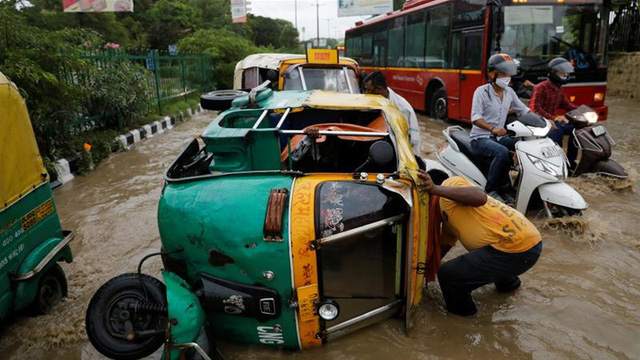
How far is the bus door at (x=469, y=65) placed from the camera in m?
8.66

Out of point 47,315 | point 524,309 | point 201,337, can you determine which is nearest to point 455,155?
point 524,309

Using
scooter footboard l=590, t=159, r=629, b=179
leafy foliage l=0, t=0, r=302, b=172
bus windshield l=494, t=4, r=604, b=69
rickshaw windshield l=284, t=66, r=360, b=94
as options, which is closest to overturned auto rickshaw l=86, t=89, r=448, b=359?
leafy foliage l=0, t=0, r=302, b=172

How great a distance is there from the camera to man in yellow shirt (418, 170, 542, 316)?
275 centimetres

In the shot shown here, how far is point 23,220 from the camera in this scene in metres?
2.84

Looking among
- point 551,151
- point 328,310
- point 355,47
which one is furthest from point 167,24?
point 328,310

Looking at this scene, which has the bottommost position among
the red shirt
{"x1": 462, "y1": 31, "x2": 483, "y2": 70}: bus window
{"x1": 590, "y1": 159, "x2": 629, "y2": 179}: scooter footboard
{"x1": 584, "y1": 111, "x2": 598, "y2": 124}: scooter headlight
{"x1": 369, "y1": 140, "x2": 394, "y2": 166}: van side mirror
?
{"x1": 590, "y1": 159, "x2": 629, "y2": 179}: scooter footboard

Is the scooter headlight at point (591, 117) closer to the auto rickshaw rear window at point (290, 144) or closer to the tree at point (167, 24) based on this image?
the auto rickshaw rear window at point (290, 144)

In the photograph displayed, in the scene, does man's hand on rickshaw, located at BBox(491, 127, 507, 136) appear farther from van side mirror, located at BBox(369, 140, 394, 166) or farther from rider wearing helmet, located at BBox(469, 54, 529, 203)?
van side mirror, located at BBox(369, 140, 394, 166)

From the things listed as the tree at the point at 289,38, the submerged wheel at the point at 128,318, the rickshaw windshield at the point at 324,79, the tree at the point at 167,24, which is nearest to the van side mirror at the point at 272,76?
the rickshaw windshield at the point at 324,79

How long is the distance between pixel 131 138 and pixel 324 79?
3.93 meters

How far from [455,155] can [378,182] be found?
2863 millimetres

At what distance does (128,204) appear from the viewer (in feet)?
18.0

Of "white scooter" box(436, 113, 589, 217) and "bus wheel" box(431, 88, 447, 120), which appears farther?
"bus wheel" box(431, 88, 447, 120)

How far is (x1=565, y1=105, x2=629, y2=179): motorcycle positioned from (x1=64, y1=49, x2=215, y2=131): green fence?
6693 mm
